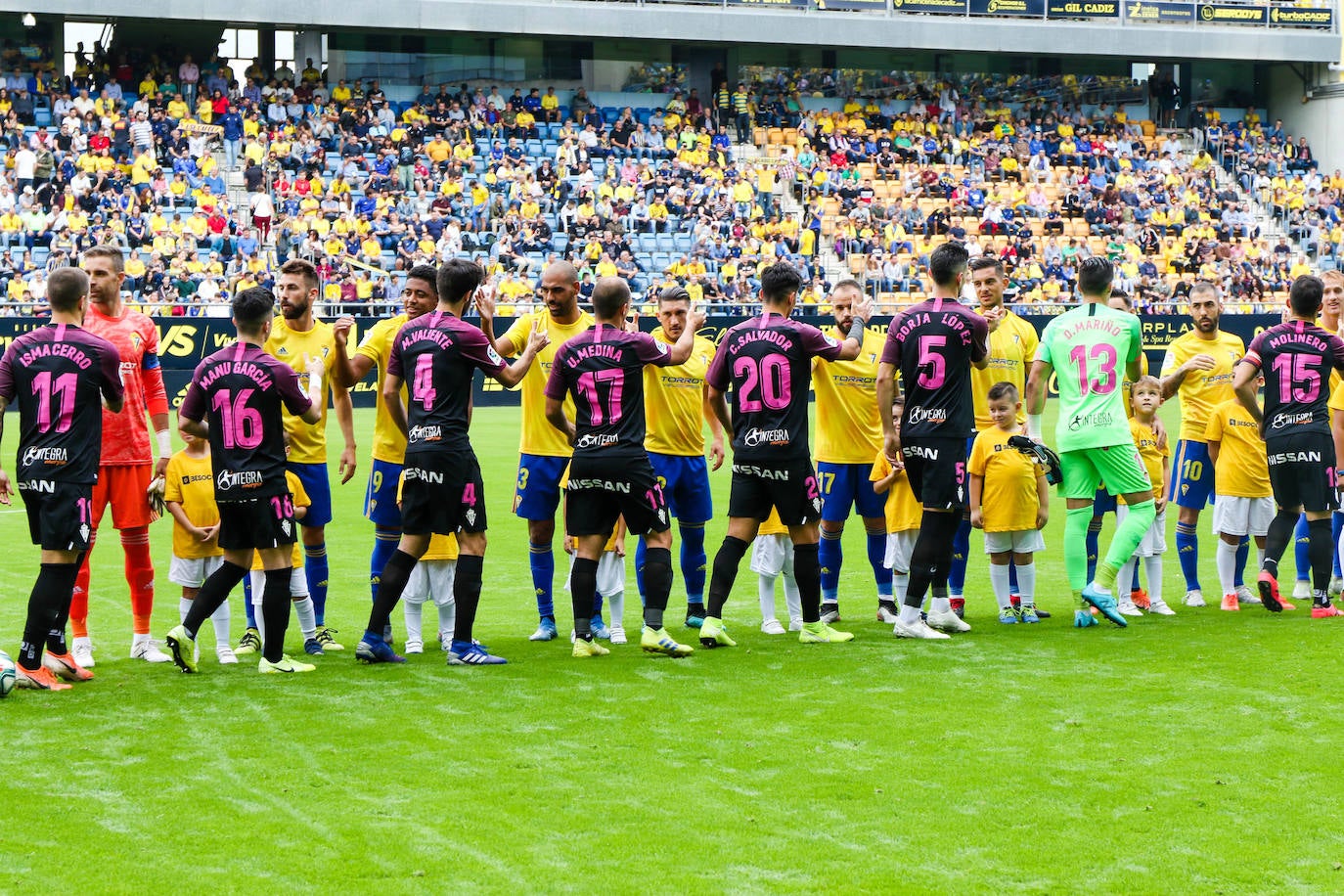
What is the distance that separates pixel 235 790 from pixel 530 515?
3.74 metres

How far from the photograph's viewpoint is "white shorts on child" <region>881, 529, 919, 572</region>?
9867 mm

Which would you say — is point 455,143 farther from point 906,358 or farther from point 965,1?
point 906,358

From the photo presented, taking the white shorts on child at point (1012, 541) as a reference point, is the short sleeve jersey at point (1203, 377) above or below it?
above

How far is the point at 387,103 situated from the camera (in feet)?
132

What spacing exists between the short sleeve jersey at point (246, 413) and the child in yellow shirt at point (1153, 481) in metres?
5.20

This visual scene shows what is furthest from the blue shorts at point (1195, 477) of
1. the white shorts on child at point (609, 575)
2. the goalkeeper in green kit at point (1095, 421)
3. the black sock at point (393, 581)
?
the black sock at point (393, 581)

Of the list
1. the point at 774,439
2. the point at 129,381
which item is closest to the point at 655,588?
the point at 774,439

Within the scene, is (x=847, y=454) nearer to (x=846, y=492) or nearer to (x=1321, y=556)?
(x=846, y=492)

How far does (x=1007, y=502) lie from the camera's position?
959 centimetres

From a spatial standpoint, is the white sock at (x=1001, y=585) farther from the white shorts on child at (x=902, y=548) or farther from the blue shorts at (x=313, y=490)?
the blue shorts at (x=313, y=490)

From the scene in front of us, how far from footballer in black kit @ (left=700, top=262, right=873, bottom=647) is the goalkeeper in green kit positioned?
1370 mm

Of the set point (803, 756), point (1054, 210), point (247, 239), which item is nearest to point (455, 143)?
point (247, 239)

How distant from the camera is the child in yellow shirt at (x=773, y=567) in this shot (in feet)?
31.5

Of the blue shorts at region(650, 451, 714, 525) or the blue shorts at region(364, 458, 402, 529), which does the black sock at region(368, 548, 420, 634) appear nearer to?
the blue shorts at region(364, 458, 402, 529)
